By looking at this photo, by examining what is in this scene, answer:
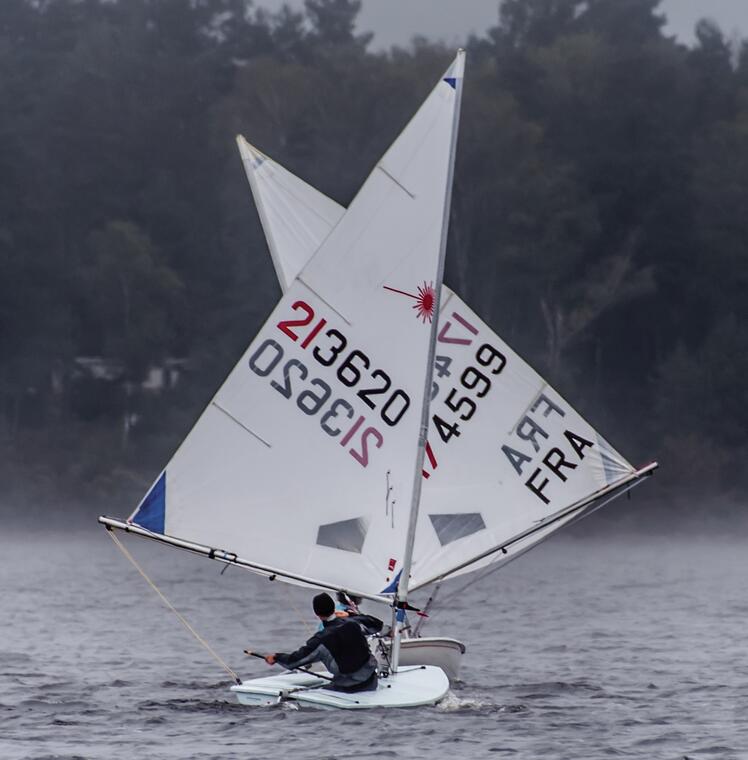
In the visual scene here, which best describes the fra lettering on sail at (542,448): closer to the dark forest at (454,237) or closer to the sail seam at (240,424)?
the sail seam at (240,424)

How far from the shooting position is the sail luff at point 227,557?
1759cm

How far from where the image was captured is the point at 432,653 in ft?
65.2

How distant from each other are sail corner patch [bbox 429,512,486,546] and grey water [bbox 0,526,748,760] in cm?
161

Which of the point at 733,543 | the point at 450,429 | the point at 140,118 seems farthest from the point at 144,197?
the point at 450,429

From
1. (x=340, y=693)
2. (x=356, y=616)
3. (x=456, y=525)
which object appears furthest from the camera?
(x=456, y=525)

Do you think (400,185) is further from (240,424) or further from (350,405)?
(240,424)

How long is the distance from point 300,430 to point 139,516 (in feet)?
5.84

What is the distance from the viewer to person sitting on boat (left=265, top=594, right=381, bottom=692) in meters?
17.3

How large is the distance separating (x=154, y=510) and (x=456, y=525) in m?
3.29

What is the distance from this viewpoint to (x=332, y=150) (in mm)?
62656

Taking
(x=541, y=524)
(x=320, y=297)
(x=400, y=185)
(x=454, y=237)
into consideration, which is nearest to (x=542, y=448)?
(x=541, y=524)

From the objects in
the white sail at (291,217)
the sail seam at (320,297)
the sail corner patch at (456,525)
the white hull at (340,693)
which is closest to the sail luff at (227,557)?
the white hull at (340,693)

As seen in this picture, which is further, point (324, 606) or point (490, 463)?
point (490, 463)

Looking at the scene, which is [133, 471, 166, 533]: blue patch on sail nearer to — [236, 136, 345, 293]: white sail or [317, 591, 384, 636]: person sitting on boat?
[317, 591, 384, 636]: person sitting on boat
